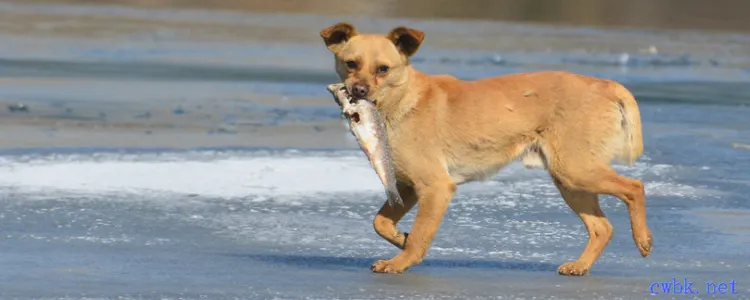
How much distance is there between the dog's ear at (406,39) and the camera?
24.2 feet

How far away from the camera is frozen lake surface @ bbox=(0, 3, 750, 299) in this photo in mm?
6969

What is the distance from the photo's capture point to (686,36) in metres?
23.5

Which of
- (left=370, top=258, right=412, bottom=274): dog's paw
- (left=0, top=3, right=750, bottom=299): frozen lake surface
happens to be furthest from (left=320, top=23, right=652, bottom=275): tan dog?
(left=0, top=3, right=750, bottom=299): frozen lake surface

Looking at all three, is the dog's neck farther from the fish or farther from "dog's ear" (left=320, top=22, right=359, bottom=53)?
"dog's ear" (left=320, top=22, right=359, bottom=53)

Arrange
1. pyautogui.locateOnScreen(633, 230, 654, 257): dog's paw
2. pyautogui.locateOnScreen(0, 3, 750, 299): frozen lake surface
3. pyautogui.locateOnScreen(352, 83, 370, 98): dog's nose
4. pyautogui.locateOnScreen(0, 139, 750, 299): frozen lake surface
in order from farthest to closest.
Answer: pyautogui.locateOnScreen(633, 230, 654, 257): dog's paw < pyautogui.locateOnScreen(352, 83, 370, 98): dog's nose < pyautogui.locateOnScreen(0, 3, 750, 299): frozen lake surface < pyautogui.locateOnScreen(0, 139, 750, 299): frozen lake surface

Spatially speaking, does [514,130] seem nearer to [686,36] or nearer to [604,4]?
[686,36]

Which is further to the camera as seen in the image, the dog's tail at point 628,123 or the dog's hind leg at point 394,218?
the dog's tail at point 628,123

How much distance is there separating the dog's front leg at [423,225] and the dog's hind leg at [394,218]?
0.14 metres

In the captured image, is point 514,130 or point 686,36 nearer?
point 514,130

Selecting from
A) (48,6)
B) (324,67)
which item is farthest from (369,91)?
(48,6)

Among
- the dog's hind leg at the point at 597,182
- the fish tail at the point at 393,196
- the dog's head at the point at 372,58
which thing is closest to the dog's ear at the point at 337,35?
the dog's head at the point at 372,58

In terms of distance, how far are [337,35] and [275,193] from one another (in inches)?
87.6

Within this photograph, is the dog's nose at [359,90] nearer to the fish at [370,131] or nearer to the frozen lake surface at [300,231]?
the fish at [370,131]

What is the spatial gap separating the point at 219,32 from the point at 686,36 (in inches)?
262
